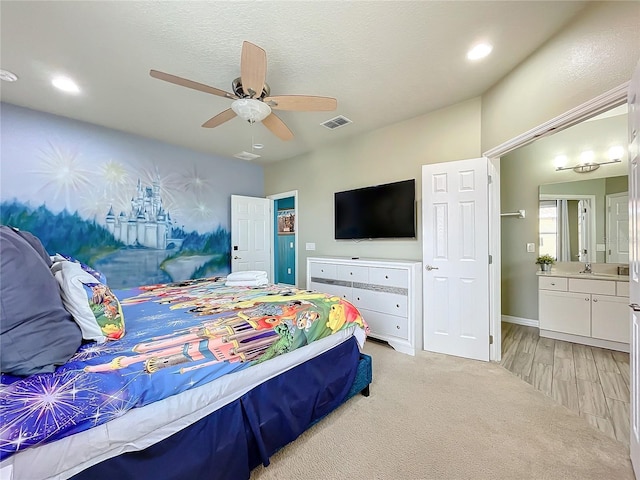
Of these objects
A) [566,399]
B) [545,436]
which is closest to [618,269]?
[566,399]

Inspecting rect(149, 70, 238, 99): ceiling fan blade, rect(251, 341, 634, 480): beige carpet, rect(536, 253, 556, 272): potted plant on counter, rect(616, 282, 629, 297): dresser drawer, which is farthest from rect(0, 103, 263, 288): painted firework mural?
rect(616, 282, 629, 297): dresser drawer

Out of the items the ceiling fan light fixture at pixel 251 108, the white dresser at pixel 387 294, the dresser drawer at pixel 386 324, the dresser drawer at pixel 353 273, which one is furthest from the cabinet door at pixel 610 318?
the ceiling fan light fixture at pixel 251 108

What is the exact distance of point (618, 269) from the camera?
323 cm

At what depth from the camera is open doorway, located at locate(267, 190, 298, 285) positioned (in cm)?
495

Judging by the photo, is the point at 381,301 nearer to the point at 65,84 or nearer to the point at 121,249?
the point at 121,249

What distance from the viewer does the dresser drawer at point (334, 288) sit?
11.5 feet

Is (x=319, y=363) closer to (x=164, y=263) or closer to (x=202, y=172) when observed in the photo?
(x=164, y=263)

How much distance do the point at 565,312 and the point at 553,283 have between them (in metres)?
0.36

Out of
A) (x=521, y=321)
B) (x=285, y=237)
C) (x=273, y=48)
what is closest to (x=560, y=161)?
(x=521, y=321)

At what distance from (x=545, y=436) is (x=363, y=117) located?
3324 mm

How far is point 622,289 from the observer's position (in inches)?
117

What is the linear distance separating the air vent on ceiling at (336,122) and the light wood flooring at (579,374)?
3.23m

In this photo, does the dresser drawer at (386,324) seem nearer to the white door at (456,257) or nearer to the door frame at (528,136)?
the white door at (456,257)

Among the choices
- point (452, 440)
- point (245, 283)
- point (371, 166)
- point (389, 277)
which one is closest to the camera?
point (452, 440)
